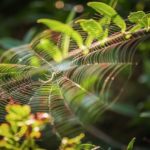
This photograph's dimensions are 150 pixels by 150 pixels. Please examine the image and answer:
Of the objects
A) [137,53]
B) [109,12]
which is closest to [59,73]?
[109,12]

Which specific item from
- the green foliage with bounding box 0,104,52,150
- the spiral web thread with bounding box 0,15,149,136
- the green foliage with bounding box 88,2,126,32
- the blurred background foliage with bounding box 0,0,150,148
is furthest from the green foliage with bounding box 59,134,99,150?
the blurred background foliage with bounding box 0,0,150,148

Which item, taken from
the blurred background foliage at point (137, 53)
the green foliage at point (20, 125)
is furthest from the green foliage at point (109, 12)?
the blurred background foliage at point (137, 53)

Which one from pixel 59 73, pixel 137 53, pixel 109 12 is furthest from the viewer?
pixel 137 53

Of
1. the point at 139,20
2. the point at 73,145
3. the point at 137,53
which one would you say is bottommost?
the point at 73,145

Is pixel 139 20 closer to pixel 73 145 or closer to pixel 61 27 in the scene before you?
pixel 61 27

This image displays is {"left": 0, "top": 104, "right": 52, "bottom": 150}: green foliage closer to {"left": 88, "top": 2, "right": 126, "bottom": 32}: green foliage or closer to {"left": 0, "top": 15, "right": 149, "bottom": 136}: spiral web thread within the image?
{"left": 0, "top": 15, "right": 149, "bottom": 136}: spiral web thread

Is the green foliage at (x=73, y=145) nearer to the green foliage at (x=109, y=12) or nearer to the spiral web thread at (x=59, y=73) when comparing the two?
the spiral web thread at (x=59, y=73)

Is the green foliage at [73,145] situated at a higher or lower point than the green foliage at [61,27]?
lower

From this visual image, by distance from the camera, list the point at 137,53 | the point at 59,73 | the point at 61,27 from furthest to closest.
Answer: the point at 137,53 → the point at 59,73 → the point at 61,27

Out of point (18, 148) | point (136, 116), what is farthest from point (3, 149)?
point (136, 116)
